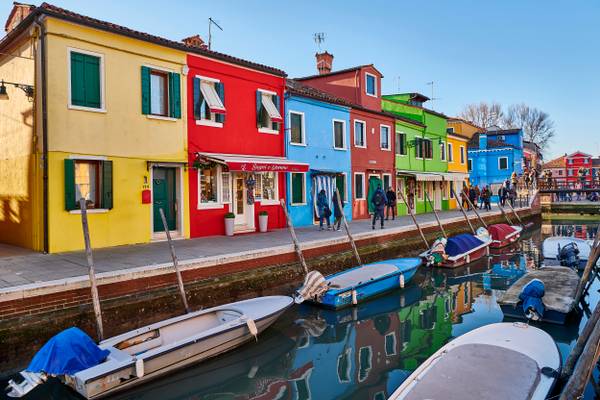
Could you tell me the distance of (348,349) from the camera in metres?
7.81

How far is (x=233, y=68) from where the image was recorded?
14266 mm

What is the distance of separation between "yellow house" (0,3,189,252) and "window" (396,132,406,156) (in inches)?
547

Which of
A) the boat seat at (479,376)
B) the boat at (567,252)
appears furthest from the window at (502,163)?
the boat seat at (479,376)

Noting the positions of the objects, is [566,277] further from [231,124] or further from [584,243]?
[231,124]

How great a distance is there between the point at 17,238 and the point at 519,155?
41.3 metres

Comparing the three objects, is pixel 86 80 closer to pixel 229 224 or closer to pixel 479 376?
pixel 229 224

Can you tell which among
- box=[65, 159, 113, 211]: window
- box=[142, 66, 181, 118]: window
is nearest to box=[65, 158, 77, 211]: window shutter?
box=[65, 159, 113, 211]: window

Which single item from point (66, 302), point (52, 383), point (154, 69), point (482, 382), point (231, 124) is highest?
point (154, 69)

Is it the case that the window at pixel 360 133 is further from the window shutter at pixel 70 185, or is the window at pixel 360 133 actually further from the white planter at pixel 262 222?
the window shutter at pixel 70 185

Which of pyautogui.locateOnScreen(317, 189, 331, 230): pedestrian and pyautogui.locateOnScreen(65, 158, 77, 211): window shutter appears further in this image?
pyautogui.locateOnScreen(317, 189, 331, 230): pedestrian

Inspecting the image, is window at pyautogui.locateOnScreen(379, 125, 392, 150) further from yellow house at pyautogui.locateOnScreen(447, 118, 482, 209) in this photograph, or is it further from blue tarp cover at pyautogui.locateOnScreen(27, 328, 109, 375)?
blue tarp cover at pyautogui.locateOnScreen(27, 328, 109, 375)

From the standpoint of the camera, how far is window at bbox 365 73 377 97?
21.8 metres

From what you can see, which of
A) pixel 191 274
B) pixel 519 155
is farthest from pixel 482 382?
pixel 519 155

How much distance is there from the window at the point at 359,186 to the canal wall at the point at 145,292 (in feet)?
25.0
